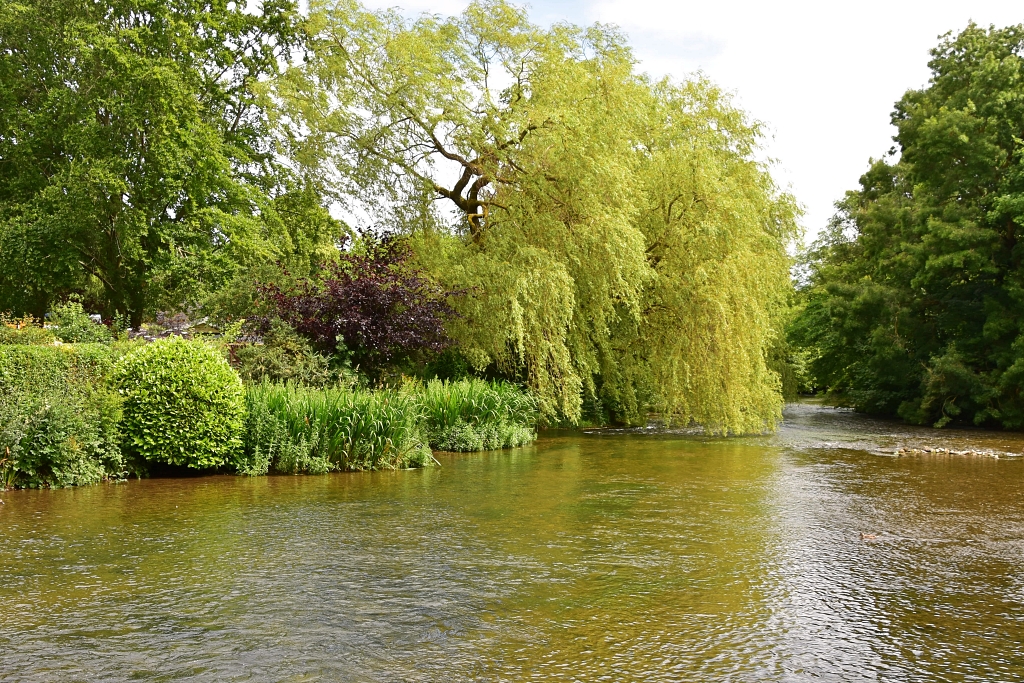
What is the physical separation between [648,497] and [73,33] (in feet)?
69.8

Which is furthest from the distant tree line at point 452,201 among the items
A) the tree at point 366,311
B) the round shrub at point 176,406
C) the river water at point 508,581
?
the river water at point 508,581

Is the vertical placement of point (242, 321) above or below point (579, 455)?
above

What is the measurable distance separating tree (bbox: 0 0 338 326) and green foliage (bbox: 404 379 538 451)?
8.86 metres

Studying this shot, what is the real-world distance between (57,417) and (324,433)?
3683 mm

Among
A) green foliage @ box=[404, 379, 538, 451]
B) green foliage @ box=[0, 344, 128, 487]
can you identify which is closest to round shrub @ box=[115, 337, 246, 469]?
green foliage @ box=[0, 344, 128, 487]

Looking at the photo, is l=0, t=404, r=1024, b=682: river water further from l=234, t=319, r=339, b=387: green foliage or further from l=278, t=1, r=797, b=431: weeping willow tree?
l=278, t=1, r=797, b=431: weeping willow tree

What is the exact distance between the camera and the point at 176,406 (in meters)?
11.9

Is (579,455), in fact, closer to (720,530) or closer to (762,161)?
Answer: (720,530)

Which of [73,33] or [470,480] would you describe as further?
[73,33]

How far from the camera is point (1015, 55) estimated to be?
28391 millimetres

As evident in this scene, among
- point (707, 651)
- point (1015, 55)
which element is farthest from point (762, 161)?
point (707, 651)

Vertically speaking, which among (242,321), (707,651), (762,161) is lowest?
(707,651)

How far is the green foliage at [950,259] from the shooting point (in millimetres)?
26188

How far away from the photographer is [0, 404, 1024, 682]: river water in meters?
4.99
